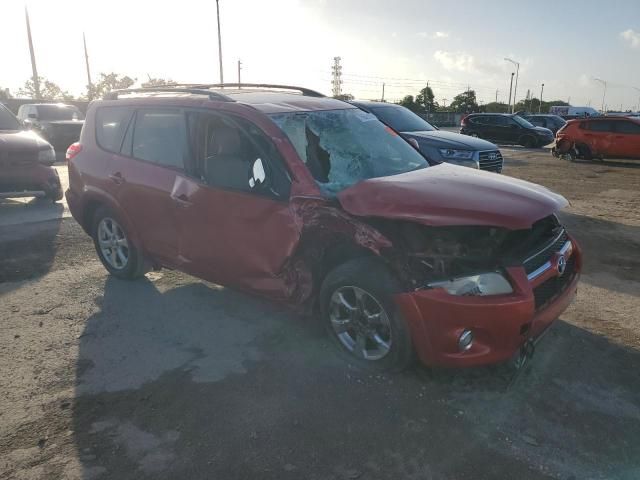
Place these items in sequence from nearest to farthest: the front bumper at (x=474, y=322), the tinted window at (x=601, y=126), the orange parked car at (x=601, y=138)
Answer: the front bumper at (x=474, y=322) → the orange parked car at (x=601, y=138) → the tinted window at (x=601, y=126)

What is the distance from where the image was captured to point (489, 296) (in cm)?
294

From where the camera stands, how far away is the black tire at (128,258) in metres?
4.93

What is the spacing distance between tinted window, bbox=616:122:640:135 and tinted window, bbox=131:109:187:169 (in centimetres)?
1620

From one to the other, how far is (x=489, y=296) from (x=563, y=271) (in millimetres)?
878

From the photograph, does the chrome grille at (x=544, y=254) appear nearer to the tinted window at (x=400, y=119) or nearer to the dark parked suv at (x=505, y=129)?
the tinted window at (x=400, y=119)

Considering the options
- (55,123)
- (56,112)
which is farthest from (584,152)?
(56,112)

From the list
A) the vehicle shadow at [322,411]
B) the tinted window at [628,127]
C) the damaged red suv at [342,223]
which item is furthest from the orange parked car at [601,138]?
the vehicle shadow at [322,411]

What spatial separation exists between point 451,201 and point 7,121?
8743 mm

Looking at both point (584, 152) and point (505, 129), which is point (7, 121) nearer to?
point (584, 152)

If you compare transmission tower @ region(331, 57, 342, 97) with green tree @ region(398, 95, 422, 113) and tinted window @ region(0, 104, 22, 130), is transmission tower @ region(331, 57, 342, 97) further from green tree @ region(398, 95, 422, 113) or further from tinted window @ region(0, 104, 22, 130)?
tinted window @ region(0, 104, 22, 130)

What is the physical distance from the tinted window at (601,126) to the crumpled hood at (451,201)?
15.3 m

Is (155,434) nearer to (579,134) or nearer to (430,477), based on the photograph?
(430,477)

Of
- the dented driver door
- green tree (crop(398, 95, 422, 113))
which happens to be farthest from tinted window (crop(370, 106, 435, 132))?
green tree (crop(398, 95, 422, 113))

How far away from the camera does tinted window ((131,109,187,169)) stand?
4.25 metres
